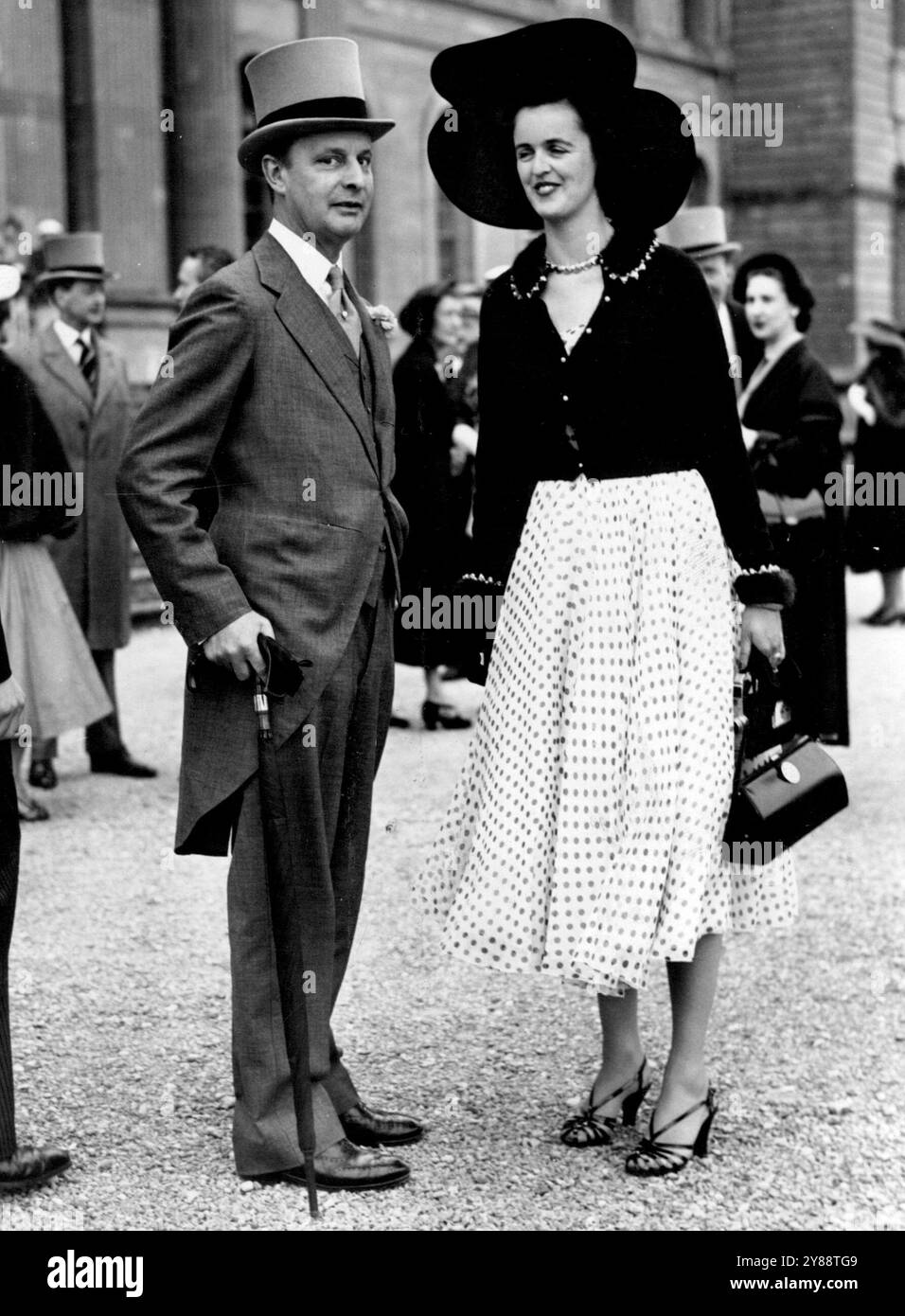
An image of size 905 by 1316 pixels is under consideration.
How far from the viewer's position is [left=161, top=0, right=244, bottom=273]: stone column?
61.6 ft

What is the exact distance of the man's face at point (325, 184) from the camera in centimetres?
369

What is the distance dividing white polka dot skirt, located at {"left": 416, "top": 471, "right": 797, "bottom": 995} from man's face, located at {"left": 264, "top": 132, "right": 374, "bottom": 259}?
68 centimetres

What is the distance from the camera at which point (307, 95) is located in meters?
3.70

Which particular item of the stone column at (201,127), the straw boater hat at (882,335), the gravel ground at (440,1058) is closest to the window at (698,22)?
the stone column at (201,127)

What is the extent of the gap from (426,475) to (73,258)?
1.85 meters

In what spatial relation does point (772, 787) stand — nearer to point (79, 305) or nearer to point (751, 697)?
point (751, 697)

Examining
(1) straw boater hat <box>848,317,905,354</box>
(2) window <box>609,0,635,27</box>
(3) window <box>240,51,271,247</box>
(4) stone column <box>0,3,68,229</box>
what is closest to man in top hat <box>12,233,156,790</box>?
(1) straw boater hat <box>848,317,905,354</box>

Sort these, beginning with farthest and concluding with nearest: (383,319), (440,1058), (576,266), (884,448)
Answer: (884,448), (440,1058), (383,319), (576,266)

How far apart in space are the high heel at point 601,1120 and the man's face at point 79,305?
531 cm

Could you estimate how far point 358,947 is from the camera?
18.3 feet

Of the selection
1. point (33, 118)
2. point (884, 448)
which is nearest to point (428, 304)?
point (884, 448)

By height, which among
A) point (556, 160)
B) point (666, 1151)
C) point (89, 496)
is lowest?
point (666, 1151)
